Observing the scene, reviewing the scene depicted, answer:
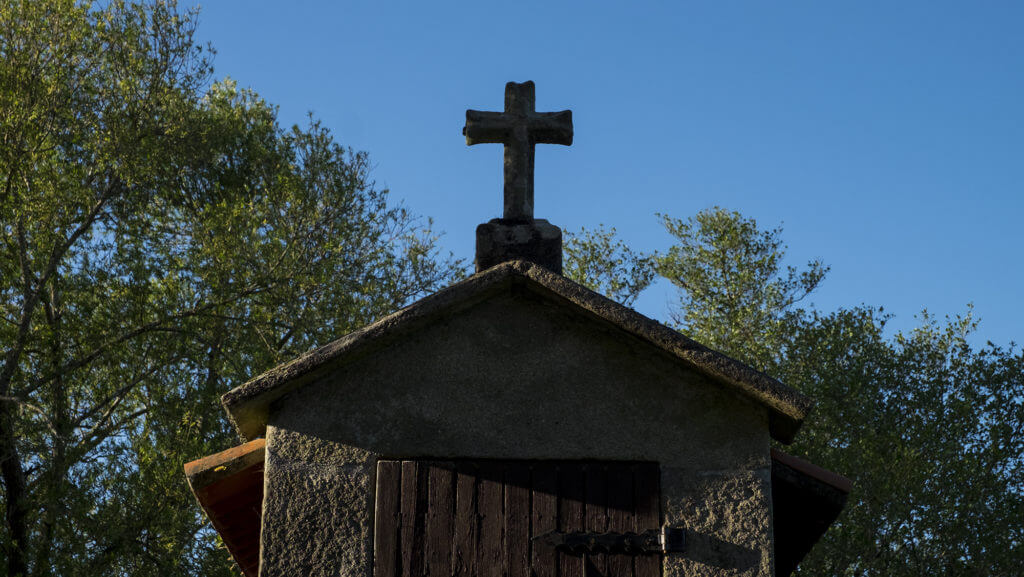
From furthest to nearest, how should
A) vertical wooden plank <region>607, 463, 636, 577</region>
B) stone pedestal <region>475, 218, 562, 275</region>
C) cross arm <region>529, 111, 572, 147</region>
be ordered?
cross arm <region>529, 111, 572, 147</region>, stone pedestal <region>475, 218, 562, 275</region>, vertical wooden plank <region>607, 463, 636, 577</region>

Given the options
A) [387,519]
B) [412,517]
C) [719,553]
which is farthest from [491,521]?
[719,553]

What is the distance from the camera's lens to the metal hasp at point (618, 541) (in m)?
4.70

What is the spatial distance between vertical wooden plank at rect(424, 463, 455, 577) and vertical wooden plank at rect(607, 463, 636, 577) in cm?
70

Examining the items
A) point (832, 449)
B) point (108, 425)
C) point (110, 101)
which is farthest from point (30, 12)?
point (832, 449)

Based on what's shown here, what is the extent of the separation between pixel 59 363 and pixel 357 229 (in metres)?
4.98

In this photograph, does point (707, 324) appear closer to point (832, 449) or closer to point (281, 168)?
point (832, 449)

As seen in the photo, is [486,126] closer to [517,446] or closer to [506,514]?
[517,446]

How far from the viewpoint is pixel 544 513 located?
476 centimetres

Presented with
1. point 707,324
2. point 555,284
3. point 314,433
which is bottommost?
point 314,433

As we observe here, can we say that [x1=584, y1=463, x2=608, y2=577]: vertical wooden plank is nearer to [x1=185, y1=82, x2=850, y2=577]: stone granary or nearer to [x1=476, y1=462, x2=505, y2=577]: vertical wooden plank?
[x1=185, y1=82, x2=850, y2=577]: stone granary

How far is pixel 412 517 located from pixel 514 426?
60cm

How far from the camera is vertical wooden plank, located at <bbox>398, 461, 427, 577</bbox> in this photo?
471cm

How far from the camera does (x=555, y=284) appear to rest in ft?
15.9

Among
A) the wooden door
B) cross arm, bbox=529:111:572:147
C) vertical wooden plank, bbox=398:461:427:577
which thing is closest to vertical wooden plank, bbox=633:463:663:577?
the wooden door
